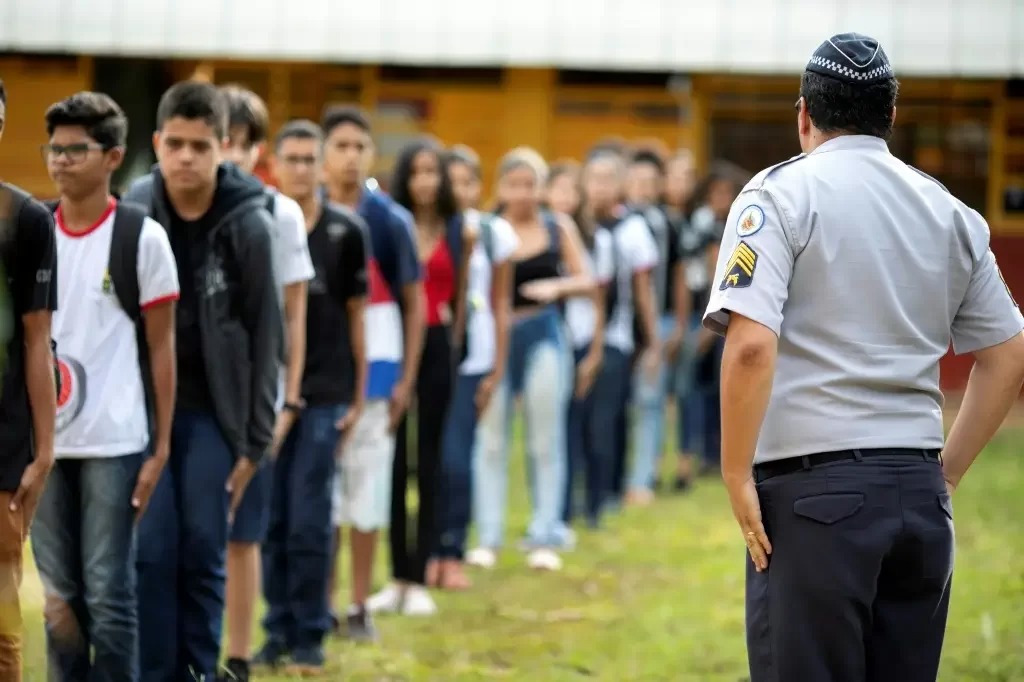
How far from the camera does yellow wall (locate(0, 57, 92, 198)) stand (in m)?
18.9

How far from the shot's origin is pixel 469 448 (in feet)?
30.6

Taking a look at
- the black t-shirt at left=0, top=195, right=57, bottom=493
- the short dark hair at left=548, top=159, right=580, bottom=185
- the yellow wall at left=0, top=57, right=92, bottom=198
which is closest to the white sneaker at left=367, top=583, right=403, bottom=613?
the short dark hair at left=548, top=159, right=580, bottom=185

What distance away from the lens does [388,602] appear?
28.1 ft

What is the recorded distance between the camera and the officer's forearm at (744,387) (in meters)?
3.99

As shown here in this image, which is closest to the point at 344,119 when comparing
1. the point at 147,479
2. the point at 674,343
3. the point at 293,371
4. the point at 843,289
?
the point at 293,371

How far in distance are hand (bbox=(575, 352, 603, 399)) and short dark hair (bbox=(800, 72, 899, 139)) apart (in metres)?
7.05

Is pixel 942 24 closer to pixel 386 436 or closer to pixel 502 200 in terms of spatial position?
pixel 502 200

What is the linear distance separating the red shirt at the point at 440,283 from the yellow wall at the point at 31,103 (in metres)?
10.8

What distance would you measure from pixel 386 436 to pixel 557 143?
1185 centimetres

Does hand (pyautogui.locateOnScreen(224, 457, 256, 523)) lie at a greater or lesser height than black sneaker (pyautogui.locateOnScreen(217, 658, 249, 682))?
greater

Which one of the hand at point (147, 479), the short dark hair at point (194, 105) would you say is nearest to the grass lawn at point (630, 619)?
the hand at point (147, 479)

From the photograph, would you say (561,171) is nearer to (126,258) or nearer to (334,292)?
(334,292)

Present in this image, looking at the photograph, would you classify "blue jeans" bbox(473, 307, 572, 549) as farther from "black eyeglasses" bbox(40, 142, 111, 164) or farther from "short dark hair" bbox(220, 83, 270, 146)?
"black eyeglasses" bbox(40, 142, 111, 164)

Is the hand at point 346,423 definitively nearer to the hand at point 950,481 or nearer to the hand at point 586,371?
the hand at point 950,481
